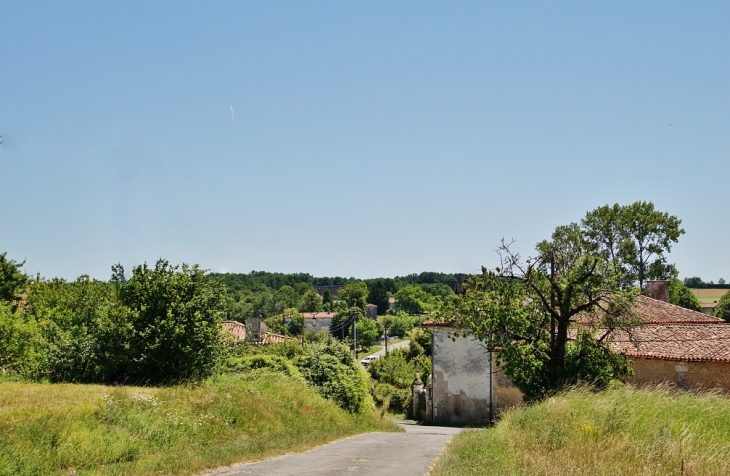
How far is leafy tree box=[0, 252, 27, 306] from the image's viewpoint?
3294 centimetres

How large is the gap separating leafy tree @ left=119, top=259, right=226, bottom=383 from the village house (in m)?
9.04

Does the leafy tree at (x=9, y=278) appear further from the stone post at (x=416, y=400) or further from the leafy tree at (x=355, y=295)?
the leafy tree at (x=355, y=295)

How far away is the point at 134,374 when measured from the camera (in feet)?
70.6

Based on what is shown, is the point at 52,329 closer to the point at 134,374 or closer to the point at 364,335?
the point at 134,374

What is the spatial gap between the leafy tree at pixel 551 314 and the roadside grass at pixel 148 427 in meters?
5.75

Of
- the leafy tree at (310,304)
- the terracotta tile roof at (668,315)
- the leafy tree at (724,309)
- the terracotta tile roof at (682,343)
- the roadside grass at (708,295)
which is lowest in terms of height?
the terracotta tile roof at (682,343)

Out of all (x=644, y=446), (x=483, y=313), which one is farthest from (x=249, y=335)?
(x=644, y=446)

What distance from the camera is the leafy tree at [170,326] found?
21.0m

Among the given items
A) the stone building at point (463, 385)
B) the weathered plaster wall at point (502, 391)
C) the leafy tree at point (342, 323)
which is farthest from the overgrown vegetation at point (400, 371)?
the leafy tree at point (342, 323)

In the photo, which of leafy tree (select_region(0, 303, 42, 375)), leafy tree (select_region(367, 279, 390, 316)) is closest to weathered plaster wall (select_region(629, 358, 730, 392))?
leafy tree (select_region(0, 303, 42, 375))

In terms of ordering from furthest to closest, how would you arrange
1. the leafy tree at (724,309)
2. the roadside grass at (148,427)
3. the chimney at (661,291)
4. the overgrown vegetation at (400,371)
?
the leafy tree at (724,309)
the overgrown vegetation at (400,371)
the chimney at (661,291)
the roadside grass at (148,427)

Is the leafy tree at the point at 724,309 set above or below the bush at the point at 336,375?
above

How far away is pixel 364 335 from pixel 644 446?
91251 mm

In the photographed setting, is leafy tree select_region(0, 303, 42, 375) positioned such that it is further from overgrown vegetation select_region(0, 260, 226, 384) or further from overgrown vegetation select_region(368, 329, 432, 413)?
overgrown vegetation select_region(368, 329, 432, 413)
